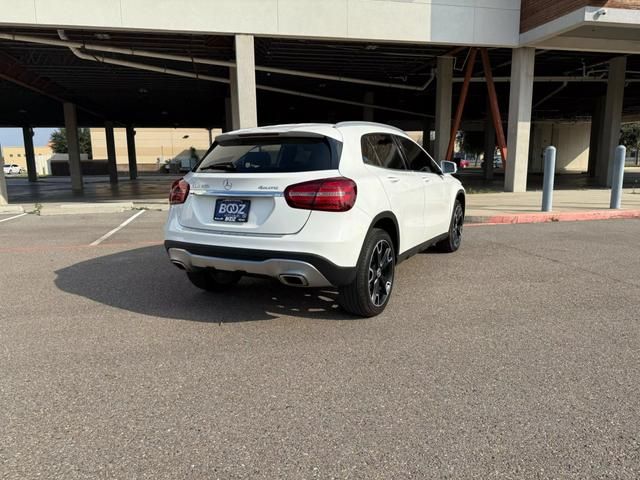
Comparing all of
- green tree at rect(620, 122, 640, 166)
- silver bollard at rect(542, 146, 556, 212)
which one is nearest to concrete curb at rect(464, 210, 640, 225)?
silver bollard at rect(542, 146, 556, 212)

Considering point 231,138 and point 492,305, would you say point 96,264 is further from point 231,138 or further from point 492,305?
point 492,305

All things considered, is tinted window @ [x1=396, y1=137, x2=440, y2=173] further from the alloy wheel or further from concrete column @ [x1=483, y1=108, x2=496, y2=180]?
concrete column @ [x1=483, y1=108, x2=496, y2=180]

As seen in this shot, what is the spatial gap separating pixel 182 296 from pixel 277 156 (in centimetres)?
191

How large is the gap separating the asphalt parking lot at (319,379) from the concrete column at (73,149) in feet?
74.8

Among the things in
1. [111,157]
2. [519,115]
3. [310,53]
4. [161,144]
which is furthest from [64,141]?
[519,115]

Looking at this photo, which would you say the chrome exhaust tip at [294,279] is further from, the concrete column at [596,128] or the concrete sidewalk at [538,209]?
the concrete column at [596,128]

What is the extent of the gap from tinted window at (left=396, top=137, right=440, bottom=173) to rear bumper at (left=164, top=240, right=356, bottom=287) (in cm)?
202

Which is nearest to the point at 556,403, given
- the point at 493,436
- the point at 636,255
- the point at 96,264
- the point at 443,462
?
the point at 493,436

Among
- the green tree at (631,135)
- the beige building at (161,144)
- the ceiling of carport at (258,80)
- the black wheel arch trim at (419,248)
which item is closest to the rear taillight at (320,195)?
the black wheel arch trim at (419,248)

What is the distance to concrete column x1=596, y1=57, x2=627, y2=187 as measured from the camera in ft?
69.0

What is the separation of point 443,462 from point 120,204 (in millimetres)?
13771

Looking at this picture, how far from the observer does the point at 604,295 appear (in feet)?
16.5

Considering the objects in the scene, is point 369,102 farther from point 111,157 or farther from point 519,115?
point 111,157

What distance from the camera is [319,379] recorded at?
128 inches
